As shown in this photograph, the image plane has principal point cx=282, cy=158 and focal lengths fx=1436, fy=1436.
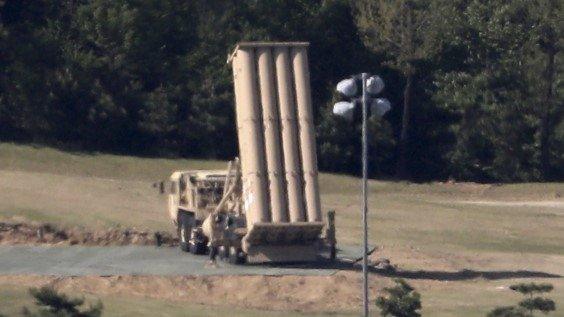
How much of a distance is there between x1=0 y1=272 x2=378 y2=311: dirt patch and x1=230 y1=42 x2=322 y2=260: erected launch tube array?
196 centimetres

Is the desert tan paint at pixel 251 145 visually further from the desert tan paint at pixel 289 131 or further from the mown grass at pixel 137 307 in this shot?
the mown grass at pixel 137 307

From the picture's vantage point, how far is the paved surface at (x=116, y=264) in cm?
3394

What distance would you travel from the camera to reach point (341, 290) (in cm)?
3259

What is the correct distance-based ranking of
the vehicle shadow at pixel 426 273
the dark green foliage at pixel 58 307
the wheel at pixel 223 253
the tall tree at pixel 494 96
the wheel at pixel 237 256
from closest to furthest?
the dark green foliage at pixel 58 307
the vehicle shadow at pixel 426 273
the wheel at pixel 237 256
the wheel at pixel 223 253
the tall tree at pixel 494 96

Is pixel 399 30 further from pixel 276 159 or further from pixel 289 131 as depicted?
pixel 276 159

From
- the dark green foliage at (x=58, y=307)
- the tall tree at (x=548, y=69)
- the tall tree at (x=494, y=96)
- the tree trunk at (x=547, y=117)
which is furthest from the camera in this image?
the tall tree at (x=494, y=96)

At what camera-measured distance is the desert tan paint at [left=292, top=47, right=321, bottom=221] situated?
34812 millimetres

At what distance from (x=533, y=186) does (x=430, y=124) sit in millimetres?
11939

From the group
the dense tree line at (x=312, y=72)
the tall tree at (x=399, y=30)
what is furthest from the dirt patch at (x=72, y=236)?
the tall tree at (x=399, y=30)

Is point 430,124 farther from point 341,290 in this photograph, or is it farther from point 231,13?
point 341,290

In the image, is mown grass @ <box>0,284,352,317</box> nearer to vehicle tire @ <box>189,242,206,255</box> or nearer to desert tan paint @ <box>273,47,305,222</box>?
desert tan paint @ <box>273,47,305,222</box>

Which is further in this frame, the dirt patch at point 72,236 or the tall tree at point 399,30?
the tall tree at point 399,30

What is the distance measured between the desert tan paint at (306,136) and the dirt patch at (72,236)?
7.57 m

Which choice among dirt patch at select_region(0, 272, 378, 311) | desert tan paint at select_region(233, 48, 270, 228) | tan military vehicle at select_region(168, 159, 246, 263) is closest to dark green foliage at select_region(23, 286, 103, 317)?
dirt patch at select_region(0, 272, 378, 311)
